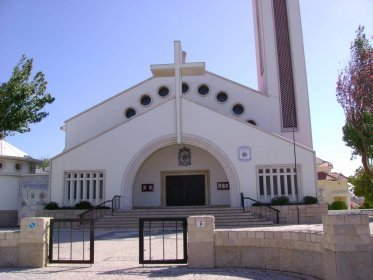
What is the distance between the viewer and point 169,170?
82.2 feet

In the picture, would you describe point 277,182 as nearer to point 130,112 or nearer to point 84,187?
point 84,187

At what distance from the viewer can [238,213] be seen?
19.7 meters

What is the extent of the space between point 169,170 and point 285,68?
414 inches

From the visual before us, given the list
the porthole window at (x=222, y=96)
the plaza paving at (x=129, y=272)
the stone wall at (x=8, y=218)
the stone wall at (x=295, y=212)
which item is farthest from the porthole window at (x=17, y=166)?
the plaza paving at (x=129, y=272)

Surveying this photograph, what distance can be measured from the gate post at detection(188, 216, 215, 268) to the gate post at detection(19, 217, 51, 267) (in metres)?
3.41

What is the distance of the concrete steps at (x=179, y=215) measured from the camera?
1869cm

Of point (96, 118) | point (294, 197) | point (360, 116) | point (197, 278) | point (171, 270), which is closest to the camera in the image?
point (197, 278)

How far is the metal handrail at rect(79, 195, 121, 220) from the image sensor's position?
20.5m

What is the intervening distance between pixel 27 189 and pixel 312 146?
17935 millimetres

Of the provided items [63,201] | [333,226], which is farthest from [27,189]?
[333,226]

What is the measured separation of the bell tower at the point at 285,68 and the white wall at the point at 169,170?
197 inches

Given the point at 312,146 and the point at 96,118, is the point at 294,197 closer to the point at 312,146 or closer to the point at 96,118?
the point at 312,146

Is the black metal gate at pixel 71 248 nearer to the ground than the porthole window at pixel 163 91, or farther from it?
nearer to the ground

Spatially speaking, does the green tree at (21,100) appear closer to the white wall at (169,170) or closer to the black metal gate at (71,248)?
the black metal gate at (71,248)
